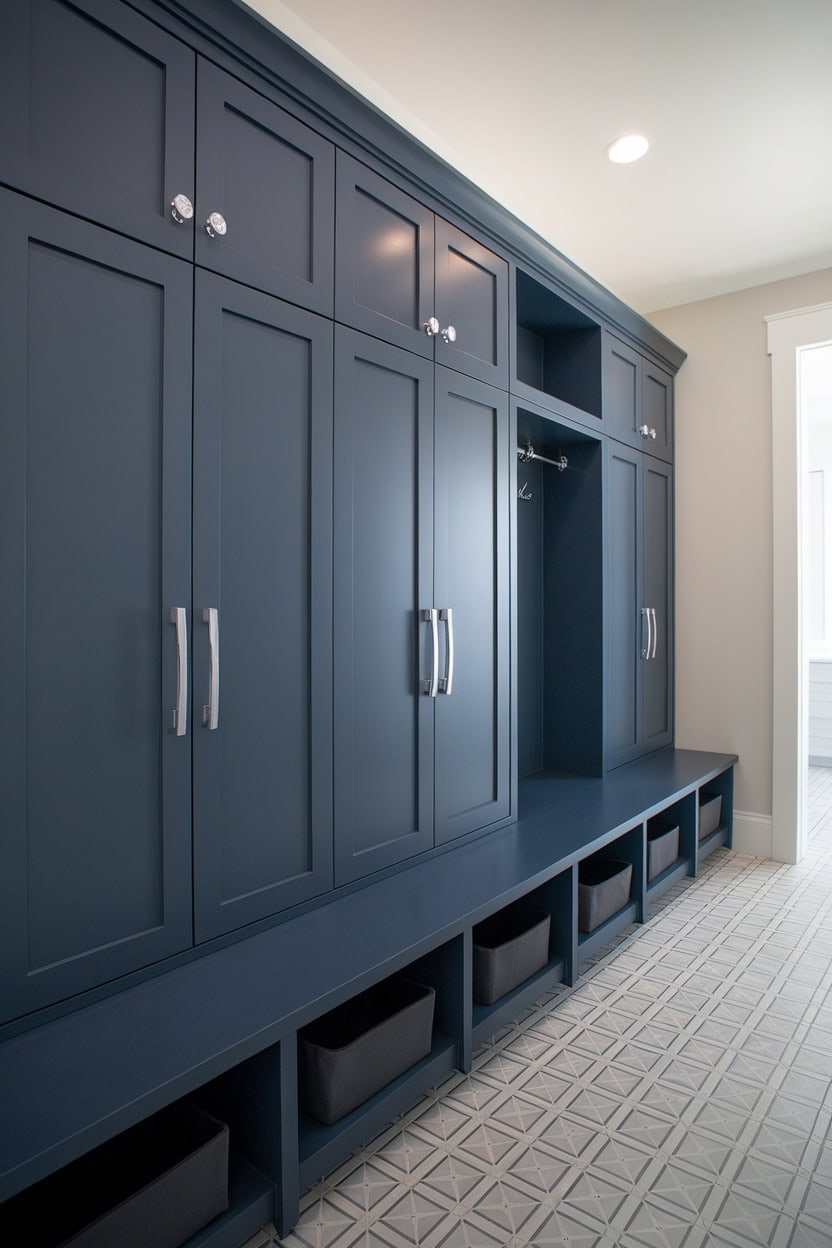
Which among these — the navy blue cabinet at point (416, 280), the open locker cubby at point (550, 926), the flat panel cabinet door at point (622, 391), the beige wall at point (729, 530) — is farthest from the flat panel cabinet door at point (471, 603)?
the beige wall at point (729, 530)

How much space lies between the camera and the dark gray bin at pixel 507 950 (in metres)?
2.12

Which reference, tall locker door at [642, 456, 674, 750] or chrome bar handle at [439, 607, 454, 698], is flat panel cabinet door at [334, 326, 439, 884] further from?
tall locker door at [642, 456, 674, 750]

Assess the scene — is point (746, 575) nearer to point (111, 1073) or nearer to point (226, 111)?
point (226, 111)

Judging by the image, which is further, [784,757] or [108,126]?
[784,757]

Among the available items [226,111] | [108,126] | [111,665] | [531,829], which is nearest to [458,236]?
[226,111]

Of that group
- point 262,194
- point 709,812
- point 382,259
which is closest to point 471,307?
point 382,259

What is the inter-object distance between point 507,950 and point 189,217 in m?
1.99

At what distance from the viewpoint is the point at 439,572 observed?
231 cm

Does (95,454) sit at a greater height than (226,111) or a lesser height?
lesser

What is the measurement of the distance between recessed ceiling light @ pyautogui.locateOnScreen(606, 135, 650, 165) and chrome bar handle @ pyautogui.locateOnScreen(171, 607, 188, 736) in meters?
2.34

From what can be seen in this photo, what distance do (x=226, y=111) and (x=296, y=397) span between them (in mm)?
611

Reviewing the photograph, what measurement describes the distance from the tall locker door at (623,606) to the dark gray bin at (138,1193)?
2.41 metres

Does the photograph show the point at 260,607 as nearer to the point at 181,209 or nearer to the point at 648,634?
the point at 181,209

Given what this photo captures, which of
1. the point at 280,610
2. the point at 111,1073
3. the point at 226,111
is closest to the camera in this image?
the point at 111,1073
